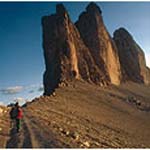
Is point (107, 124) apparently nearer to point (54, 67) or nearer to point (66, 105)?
point (66, 105)

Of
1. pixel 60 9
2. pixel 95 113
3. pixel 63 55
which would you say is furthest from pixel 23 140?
pixel 60 9

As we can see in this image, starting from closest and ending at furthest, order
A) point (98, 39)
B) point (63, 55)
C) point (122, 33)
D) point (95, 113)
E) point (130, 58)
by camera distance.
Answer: point (95, 113), point (63, 55), point (98, 39), point (130, 58), point (122, 33)

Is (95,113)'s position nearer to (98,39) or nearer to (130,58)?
(98,39)

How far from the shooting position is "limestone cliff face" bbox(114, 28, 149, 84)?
461 ft

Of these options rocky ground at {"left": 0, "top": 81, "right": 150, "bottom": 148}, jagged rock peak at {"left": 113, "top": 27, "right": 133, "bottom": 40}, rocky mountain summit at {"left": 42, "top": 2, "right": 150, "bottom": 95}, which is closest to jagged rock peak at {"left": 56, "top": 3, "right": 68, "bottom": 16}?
rocky mountain summit at {"left": 42, "top": 2, "right": 150, "bottom": 95}

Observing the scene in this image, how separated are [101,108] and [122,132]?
21.1 meters

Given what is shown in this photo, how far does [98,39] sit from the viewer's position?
114312 millimetres

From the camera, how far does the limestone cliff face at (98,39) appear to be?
113406mm

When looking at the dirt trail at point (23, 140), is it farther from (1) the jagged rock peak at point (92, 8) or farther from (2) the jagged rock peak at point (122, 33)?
(2) the jagged rock peak at point (122, 33)

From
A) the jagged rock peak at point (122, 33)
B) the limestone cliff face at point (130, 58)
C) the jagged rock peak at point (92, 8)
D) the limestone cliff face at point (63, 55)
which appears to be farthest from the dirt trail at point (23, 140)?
the jagged rock peak at point (122, 33)

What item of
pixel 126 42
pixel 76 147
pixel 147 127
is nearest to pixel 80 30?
pixel 126 42

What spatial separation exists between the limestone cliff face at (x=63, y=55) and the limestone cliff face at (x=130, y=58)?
31908 mm

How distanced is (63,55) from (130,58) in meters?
54.7

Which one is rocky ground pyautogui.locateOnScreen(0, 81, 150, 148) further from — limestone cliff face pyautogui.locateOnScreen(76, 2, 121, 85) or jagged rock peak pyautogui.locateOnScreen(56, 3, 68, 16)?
jagged rock peak pyautogui.locateOnScreen(56, 3, 68, 16)
